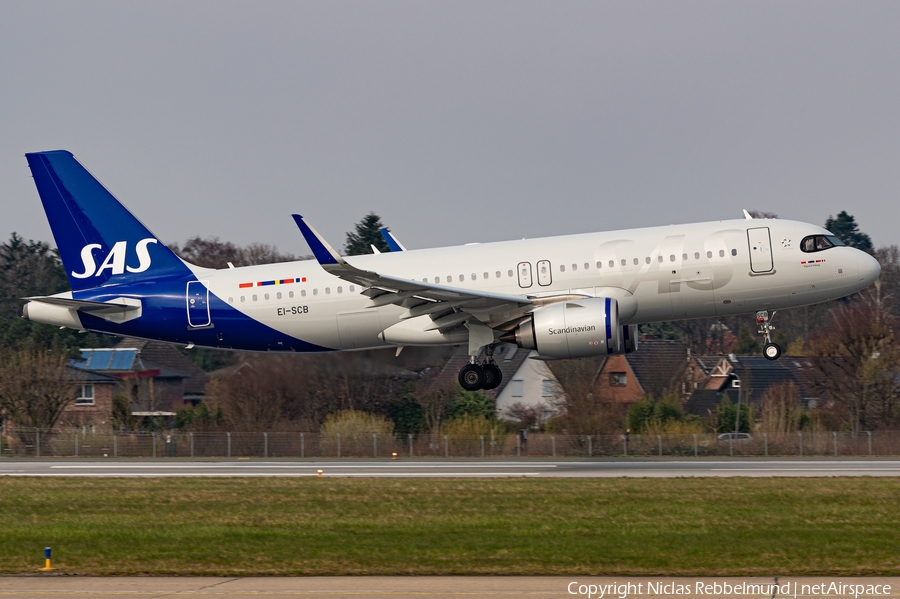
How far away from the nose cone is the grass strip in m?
5.68

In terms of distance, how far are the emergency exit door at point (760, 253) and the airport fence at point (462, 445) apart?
18.5m

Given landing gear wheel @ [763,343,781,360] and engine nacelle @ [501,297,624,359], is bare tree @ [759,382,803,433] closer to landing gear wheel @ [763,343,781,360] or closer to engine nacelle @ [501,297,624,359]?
landing gear wheel @ [763,343,781,360]

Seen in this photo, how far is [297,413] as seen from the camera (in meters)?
52.8

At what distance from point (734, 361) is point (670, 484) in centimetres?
5147

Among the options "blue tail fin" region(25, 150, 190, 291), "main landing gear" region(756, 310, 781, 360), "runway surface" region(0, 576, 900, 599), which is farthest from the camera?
"blue tail fin" region(25, 150, 190, 291)

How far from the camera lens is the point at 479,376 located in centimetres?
3441

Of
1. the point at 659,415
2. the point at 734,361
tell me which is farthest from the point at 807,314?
the point at 659,415

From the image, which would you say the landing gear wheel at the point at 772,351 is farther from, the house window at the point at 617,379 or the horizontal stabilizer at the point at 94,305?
the house window at the point at 617,379

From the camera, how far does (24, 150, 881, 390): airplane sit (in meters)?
31.7

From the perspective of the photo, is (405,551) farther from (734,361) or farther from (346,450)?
(734,361)

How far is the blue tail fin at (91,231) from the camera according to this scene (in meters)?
36.0


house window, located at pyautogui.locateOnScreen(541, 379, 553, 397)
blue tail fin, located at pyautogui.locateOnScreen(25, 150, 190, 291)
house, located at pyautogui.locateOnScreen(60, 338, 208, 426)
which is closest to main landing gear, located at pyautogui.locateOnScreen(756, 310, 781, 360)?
blue tail fin, located at pyautogui.locateOnScreen(25, 150, 190, 291)

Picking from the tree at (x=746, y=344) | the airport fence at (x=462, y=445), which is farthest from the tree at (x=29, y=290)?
the tree at (x=746, y=344)

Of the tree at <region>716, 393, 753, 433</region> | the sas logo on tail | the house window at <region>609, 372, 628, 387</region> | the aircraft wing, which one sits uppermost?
the sas logo on tail
